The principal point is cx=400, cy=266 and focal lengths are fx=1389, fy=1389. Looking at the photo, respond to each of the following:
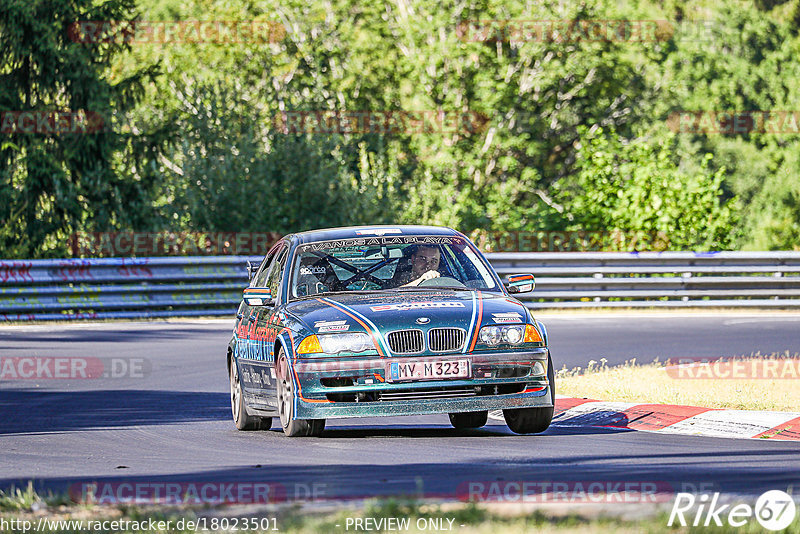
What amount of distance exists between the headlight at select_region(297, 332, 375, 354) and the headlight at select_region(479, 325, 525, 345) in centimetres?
79

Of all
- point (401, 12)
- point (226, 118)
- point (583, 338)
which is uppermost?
point (401, 12)

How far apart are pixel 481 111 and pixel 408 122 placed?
2257mm

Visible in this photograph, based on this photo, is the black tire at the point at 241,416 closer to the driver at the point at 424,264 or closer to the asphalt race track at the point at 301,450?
the asphalt race track at the point at 301,450

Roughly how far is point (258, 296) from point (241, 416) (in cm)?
103

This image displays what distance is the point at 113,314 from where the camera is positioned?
933 inches

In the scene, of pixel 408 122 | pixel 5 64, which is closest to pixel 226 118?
pixel 5 64

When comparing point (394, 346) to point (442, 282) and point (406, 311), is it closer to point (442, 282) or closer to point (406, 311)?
point (406, 311)

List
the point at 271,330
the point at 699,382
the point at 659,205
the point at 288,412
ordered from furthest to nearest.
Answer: the point at 659,205, the point at 699,382, the point at 271,330, the point at 288,412

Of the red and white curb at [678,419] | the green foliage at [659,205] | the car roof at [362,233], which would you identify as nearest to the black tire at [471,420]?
the red and white curb at [678,419]

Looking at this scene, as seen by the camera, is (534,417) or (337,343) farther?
(534,417)

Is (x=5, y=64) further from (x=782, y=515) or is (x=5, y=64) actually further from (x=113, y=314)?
(x=782, y=515)

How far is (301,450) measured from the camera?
30.1 ft

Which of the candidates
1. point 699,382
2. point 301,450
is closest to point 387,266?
point 301,450

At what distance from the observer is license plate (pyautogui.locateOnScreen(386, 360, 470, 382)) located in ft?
31.1
